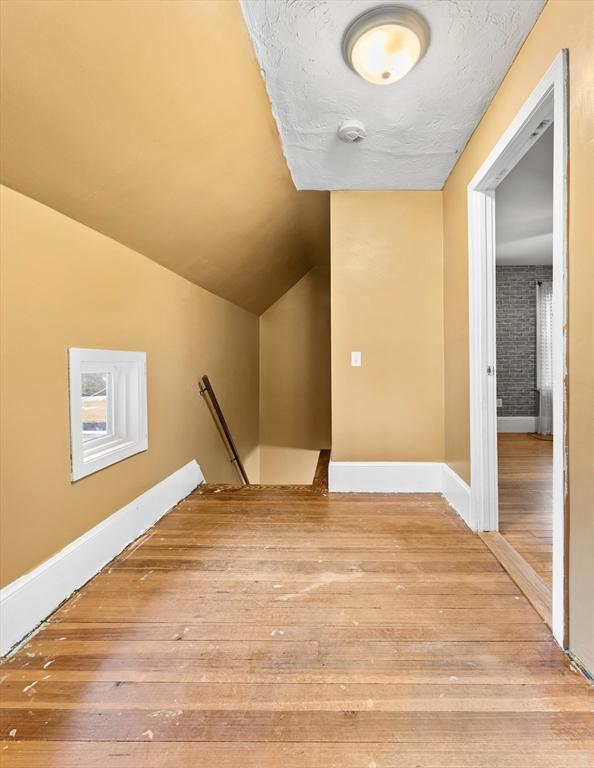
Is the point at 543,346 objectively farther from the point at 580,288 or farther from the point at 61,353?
the point at 61,353

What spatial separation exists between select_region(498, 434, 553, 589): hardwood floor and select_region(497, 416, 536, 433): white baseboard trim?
1006 mm

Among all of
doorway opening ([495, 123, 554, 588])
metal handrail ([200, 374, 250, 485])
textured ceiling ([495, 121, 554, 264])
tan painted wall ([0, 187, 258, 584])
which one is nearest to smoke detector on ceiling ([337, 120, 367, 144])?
doorway opening ([495, 123, 554, 588])

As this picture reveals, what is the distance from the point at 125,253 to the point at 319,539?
185 centimetres

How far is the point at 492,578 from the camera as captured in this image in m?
1.62

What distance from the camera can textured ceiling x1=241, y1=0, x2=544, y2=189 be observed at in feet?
4.39

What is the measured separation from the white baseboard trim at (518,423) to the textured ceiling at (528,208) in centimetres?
219

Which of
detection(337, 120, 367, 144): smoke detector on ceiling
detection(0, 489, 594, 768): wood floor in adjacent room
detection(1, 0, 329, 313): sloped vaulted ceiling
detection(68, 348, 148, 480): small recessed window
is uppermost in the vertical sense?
detection(337, 120, 367, 144): smoke detector on ceiling

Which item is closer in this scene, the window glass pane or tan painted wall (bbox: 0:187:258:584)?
tan painted wall (bbox: 0:187:258:584)

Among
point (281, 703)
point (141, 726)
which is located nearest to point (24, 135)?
point (141, 726)

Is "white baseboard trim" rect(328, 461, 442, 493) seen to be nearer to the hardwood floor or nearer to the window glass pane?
the hardwood floor

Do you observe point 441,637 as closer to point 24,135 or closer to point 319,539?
point 319,539

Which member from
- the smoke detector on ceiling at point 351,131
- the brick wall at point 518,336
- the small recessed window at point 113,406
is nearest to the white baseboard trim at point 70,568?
the small recessed window at point 113,406

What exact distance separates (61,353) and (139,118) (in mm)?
986

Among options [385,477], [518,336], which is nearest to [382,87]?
[385,477]
